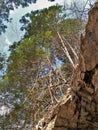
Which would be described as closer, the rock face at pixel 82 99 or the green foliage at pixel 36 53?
the rock face at pixel 82 99

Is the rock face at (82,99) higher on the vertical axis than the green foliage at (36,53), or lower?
lower

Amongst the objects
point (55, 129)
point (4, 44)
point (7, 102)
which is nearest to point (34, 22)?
point (4, 44)

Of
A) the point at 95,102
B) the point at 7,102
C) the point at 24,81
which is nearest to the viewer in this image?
the point at 95,102

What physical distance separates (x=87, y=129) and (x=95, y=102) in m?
0.59

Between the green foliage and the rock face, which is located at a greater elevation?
the green foliage

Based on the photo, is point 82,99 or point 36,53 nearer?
point 82,99

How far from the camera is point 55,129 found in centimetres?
597

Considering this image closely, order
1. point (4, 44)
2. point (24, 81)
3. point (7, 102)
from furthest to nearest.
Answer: point (4, 44)
point (7, 102)
point (24, 81)

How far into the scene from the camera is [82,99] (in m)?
5.73

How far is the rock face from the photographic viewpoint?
5.16 meters

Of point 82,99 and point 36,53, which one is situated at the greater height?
point 36,53

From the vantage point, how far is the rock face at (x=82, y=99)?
203 inches

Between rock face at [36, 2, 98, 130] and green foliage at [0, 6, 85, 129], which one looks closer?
rock face at [36, 2, 98, 130]

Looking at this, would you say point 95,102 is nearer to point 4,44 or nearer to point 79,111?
point 79,111
